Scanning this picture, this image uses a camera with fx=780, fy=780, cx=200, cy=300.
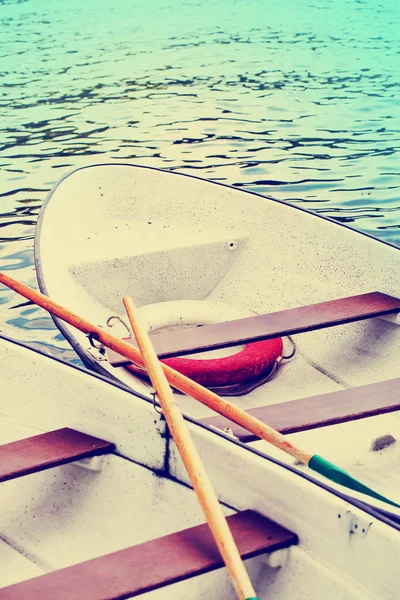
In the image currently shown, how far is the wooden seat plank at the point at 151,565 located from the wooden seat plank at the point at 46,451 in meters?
0.63

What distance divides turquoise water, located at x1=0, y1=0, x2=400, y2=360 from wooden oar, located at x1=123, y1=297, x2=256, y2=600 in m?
2.90

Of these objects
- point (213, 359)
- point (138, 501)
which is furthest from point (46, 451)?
point (213, 359)

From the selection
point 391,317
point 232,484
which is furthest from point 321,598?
point 391,317

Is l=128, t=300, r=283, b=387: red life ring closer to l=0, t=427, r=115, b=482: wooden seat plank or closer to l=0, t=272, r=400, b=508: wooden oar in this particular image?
l=0, t=272, r=400, b=508: wooden oar

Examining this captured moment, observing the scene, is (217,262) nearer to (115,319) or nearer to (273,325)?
(115,319)

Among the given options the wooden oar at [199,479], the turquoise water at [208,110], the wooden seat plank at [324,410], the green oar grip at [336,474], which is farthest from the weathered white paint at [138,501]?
the turquoise water at [208,110]

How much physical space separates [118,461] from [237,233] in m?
2.74

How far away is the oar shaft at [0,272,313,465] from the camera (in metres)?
2.74

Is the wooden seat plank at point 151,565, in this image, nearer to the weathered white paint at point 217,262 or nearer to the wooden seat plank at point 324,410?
the wooden seat plank at point 324,410

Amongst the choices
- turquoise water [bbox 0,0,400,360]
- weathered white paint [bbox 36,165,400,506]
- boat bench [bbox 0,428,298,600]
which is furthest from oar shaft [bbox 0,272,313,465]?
turquoise water [bbox 0,0,400,360]

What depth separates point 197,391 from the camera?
3.01 meters

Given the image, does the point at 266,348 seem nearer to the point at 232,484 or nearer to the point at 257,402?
the point at 257,402

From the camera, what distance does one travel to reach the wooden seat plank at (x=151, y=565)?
252 cm

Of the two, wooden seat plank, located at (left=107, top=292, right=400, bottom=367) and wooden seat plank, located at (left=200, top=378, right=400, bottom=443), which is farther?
wooden seat plank, located at (left=107, top=292, right=400, bottom=367)
